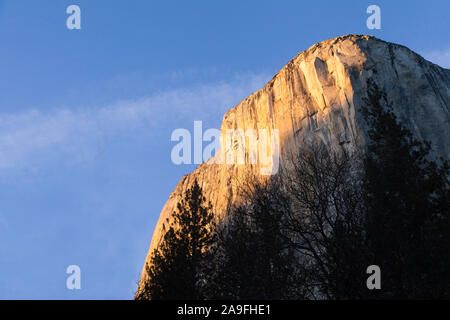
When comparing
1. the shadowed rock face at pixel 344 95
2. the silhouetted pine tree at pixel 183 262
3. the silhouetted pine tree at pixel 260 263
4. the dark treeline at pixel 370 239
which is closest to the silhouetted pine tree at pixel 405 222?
the dark treeline at pixel 370 239

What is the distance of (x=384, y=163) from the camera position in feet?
61.6

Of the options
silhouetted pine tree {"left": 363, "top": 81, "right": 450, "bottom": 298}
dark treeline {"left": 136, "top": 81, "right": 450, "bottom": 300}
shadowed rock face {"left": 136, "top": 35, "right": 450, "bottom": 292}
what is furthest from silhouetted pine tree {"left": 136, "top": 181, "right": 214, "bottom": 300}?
silhouetted pine tree {"left": 363, "top": 81, "right": 450, "bottom": 298}

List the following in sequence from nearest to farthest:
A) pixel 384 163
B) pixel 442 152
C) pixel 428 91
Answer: pixel 384 163, pixel 442 152, pixel 428 91

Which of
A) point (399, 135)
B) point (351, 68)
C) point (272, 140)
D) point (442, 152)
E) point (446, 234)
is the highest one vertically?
point (351, 68)

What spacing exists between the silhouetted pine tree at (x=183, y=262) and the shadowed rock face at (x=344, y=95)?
19.3ft

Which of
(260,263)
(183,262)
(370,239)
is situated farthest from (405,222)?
(183,262)

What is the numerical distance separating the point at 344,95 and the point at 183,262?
80.2 feet

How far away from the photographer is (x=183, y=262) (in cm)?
2700

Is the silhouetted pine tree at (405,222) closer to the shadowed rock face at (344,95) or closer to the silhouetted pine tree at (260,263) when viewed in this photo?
the silhouetted pine tree at (260,263)

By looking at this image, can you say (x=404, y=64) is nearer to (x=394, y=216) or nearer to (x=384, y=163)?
(x=384, y=163)

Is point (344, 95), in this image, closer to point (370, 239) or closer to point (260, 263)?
point (260, 263)

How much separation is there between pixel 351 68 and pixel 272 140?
39.0ft

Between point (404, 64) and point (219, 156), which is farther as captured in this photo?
point (219, 156)
